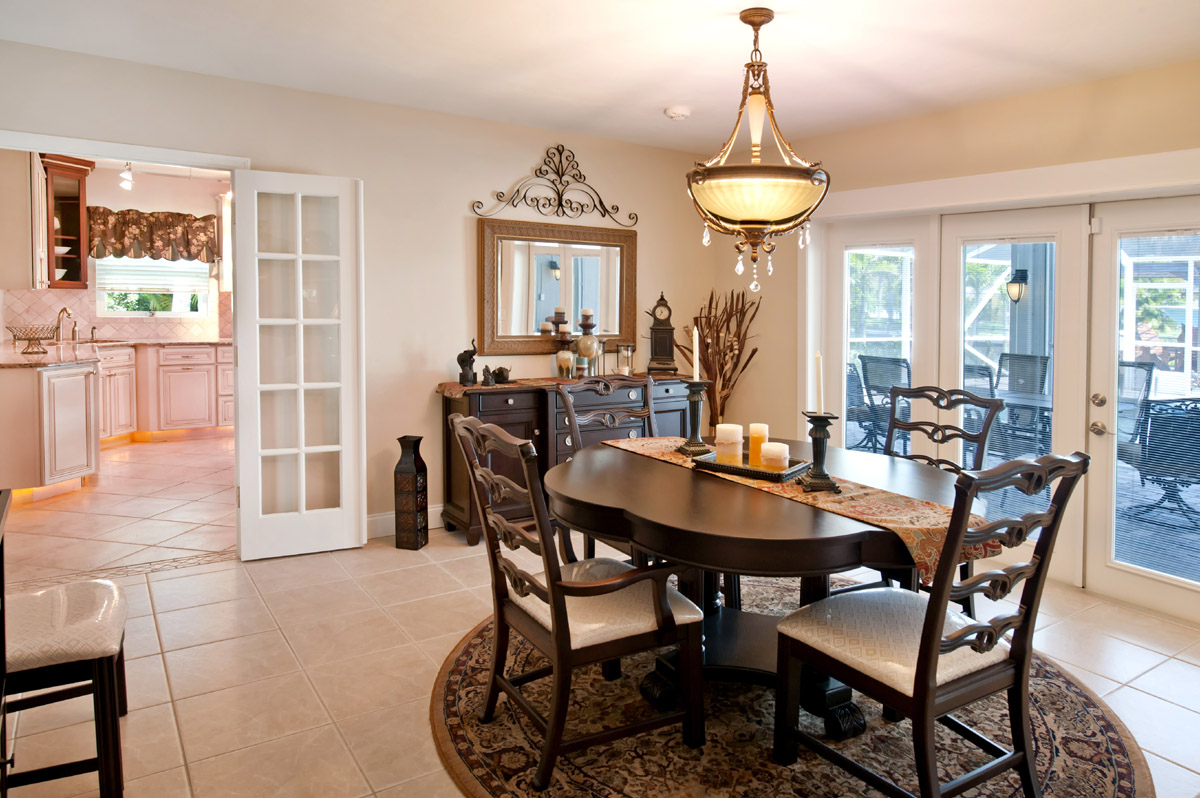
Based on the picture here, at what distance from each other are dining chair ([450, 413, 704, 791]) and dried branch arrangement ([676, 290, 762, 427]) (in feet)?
10.7

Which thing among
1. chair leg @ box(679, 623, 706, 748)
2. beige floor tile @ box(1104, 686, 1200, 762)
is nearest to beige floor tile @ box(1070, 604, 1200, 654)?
beige floor tile @ box(1104, 686, 1200, 762)

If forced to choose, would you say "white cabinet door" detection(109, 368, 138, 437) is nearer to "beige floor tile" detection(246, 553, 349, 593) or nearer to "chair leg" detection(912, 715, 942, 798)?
"beige floor tile" detection(246, 553, 349, 593)

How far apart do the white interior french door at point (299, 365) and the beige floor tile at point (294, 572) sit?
8cm

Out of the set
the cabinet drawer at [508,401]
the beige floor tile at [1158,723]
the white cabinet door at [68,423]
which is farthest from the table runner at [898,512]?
the white cabinet door at [68,423]

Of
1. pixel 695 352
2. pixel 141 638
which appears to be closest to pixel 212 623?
pixel 141 638

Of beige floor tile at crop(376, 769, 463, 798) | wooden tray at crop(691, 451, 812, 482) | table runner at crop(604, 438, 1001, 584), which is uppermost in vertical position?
wooden tray at crop(691, 451, 812, 482)

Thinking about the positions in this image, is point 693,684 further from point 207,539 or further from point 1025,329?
point 207,539

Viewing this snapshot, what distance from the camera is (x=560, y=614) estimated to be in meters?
2.09

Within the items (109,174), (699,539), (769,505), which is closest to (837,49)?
(769,505)

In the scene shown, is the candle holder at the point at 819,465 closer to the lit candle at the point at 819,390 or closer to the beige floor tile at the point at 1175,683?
the lit candle at the point at 819,390

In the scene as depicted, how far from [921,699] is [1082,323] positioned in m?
2.86

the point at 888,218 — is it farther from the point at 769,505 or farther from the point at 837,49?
the point at 769,505

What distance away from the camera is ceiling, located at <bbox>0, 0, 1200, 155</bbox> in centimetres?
298

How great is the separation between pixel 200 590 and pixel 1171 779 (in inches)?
153
